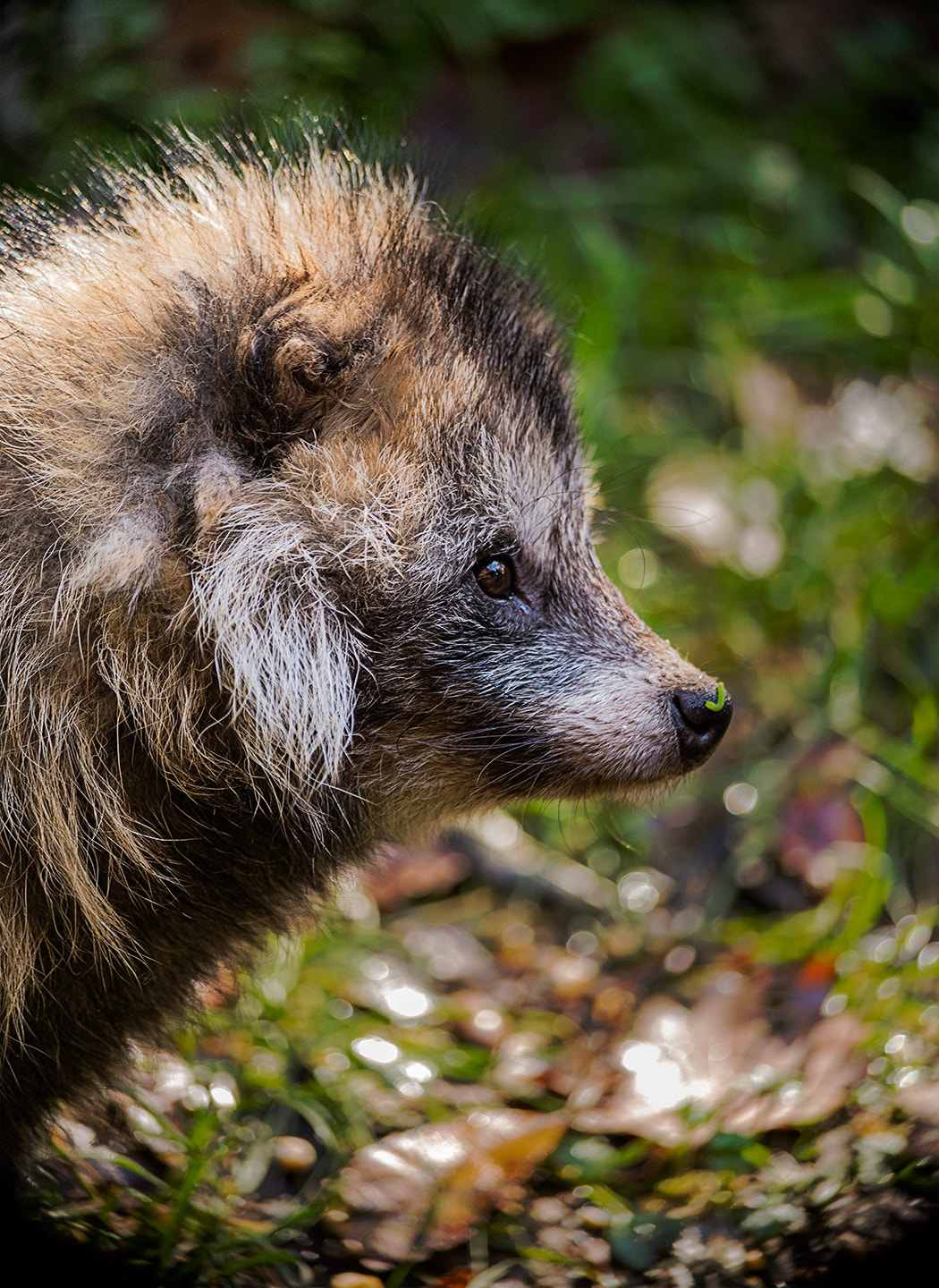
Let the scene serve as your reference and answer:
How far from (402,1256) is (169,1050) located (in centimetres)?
65

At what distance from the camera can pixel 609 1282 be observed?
7.62ft

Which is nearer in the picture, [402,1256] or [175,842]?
[175,842]

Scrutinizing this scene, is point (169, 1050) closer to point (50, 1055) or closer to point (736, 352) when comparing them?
point (50, 1055)

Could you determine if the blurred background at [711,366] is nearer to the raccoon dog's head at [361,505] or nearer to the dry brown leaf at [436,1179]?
the dry brown leaf at [436,1179]

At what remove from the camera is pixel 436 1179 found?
2.57 meters

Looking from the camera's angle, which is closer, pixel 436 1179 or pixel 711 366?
pixel 436 1179

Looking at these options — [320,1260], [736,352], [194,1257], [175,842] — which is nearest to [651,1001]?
[320,1260]

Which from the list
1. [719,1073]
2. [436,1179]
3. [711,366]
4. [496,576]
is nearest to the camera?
[496,576]

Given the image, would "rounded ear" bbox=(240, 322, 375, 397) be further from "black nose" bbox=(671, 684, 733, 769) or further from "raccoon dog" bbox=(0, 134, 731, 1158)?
"black nose" bbox=(671, 684, 733, 769)

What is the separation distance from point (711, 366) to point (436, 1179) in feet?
10.4

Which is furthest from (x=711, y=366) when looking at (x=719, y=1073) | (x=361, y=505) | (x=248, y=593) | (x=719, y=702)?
(x=248, y=593)

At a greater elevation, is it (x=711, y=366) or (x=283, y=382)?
(x=711, y=366)

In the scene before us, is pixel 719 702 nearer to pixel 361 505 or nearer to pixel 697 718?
pixel 697 718

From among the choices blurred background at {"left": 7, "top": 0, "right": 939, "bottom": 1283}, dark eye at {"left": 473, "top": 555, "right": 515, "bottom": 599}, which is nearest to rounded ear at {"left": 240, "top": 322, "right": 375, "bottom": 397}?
dark eye at {"left": 473, "top": 555, "right": 515, "bottom": 599}
